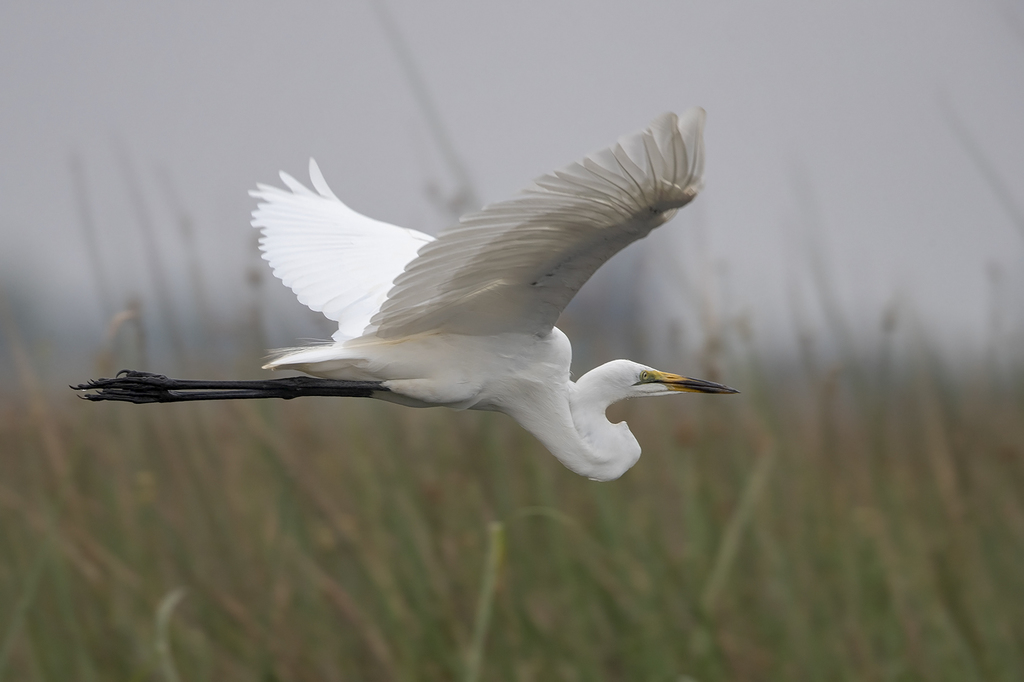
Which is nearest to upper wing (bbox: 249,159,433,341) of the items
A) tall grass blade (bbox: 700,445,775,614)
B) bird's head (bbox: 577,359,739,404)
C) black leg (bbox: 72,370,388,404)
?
black leg (bbox: 72,370,388,404)

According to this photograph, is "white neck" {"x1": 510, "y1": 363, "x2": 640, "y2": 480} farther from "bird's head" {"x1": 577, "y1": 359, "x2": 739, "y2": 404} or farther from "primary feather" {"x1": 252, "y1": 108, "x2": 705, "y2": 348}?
"primary feather" {"x1": 252, "y1": 108, "x2": 705, "y2": 348}

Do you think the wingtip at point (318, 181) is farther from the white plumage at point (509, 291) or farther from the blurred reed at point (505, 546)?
the blurred reed at point (505, 546)

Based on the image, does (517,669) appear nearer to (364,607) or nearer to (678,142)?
(364,607)

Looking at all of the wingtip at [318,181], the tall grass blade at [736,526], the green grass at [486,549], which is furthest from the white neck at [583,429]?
the wingtip at [318,181]

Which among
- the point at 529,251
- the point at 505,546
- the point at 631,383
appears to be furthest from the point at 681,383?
the point at 505,546

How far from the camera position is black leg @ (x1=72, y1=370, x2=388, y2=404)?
1350 millimetres

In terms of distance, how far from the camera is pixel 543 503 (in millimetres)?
2018

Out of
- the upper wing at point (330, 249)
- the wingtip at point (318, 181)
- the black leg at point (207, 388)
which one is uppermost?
the wingtip at point (318, 181)

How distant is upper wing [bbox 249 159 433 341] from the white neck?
433mm

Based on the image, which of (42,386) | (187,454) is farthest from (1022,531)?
(42,386)

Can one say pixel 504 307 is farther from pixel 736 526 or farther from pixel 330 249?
pixel 736 526

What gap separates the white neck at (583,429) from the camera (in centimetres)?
140

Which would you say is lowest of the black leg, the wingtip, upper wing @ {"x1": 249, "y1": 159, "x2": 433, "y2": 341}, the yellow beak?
the yellow beak

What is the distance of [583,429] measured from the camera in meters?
1.46
